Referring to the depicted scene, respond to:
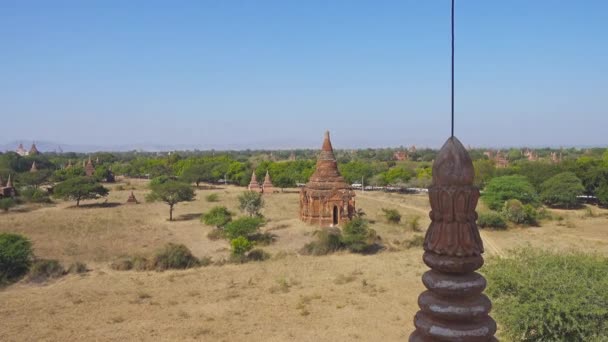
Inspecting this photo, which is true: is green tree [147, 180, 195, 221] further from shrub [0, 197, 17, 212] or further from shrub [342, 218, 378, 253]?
shrub [342, 218, 378, 253]

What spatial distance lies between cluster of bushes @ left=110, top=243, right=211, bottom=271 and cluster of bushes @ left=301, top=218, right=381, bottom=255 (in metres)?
5.68

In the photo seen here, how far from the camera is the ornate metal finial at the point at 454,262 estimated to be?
118 inches

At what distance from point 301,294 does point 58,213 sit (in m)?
27.6

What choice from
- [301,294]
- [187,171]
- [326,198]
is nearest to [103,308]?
[301,294]

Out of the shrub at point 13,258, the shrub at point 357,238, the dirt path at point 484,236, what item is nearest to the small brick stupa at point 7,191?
the shrub at point 13,258

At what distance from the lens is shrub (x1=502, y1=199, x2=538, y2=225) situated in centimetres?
3136

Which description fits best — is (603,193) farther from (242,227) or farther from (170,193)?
(170,193)

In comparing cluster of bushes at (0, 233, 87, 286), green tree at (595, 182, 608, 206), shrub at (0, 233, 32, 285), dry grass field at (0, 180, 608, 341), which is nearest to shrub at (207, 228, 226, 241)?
dry grass field at (0, 180, 608, 341)

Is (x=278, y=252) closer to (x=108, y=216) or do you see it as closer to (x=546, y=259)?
(x=546, y=259)

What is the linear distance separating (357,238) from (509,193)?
17930 mm

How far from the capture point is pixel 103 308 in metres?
15.3

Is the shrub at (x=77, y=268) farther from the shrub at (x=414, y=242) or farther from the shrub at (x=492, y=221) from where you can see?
the shrub at (x=492, y=221)

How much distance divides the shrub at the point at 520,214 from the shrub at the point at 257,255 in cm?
1866

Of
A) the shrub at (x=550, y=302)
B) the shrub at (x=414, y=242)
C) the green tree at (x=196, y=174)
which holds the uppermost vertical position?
the green tree at (x=196, y=174)
